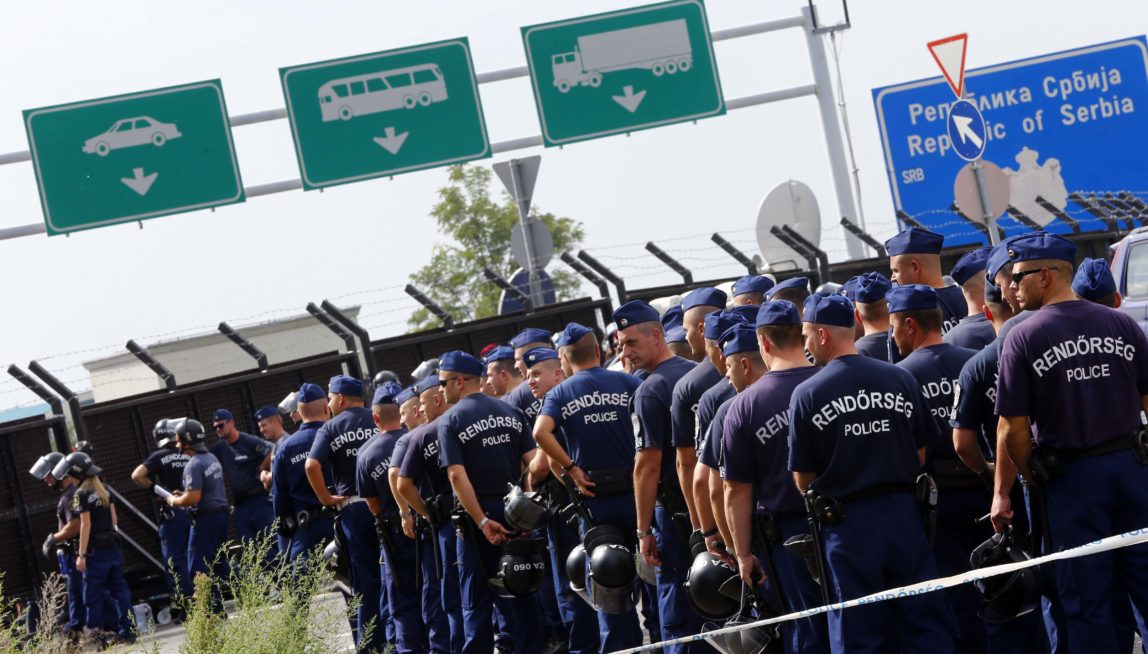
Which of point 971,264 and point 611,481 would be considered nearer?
point 971,264

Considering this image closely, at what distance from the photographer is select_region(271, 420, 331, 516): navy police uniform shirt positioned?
1194 cm

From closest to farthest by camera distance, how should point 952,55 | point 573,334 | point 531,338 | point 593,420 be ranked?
1. point 593,420
2. point 573,334
3. point 531,338
4. point 952,55

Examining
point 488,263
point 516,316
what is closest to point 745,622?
point 516,316

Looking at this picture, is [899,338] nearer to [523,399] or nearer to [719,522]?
[719,522]

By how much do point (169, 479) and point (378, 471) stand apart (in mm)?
6208

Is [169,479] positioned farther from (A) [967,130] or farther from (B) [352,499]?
(A) [967,130]

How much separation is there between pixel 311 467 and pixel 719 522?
501cm

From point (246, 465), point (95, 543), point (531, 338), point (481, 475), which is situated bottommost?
point (95, 543)

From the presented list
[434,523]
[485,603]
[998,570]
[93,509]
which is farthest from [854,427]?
[93,509]

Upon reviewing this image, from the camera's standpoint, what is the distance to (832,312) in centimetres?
645

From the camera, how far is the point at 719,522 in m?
7.05

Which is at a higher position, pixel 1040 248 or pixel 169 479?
pixel 1040 248

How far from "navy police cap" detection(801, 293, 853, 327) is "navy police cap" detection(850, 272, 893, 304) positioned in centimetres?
88

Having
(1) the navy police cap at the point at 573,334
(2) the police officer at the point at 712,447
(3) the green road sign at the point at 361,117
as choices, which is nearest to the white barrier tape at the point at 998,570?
(2) the police officer at the point at 712,447
